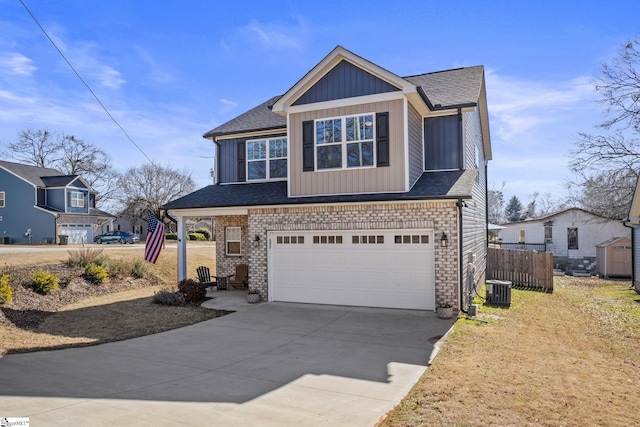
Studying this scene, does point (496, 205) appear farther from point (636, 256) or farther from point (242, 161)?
point (242, 161)

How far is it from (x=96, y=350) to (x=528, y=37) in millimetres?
14447

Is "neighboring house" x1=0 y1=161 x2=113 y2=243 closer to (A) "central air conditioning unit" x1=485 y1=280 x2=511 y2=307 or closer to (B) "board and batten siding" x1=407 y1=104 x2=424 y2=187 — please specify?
(B) "board and batten siding" x1=407 y1=104 x2=424 y2=187

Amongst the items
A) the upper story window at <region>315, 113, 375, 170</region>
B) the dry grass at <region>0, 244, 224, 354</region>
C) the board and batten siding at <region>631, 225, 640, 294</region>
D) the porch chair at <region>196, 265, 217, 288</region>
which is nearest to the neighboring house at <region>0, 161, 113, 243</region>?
the dry grass at <region>0, 244, 224, 354</region>

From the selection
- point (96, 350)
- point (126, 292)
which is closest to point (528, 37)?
point (96, 350)

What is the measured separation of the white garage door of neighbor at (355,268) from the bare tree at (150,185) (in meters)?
42.6

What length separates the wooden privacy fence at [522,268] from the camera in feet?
57.8

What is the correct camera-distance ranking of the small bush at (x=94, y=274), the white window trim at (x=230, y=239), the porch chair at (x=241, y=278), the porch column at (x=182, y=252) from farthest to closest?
1. the white window trim at (x=230, y=239)
2. the porch chair at (x=241, y=278)
3. the small bush at (x=94, y=274)
4. the porch column at (x=182, y=252)

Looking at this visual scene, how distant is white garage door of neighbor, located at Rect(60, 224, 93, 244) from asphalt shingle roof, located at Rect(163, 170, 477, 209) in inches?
1127

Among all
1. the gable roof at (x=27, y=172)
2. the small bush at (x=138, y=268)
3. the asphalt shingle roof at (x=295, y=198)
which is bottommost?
the small bush at (x=138, y=268)

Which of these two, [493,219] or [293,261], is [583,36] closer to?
[293,261]

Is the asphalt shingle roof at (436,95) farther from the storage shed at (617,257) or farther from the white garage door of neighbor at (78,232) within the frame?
the white garage door of neighbor at (78,232)

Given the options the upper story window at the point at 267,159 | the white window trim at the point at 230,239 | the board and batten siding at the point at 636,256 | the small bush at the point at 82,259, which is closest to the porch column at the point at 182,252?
the white window trim at the point at 230,239

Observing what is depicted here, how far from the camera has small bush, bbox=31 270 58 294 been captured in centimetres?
1350

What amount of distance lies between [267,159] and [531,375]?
11.5 metres
